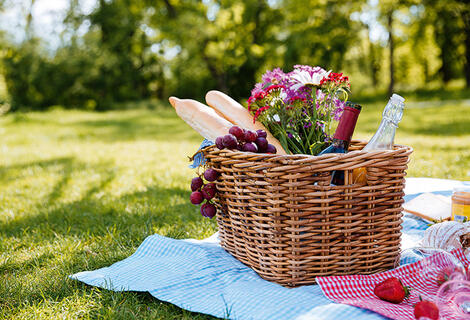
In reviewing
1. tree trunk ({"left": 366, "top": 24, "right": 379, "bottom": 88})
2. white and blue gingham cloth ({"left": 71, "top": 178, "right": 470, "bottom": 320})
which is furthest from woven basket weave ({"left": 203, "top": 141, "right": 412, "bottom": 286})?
tree trunk ({"left": 366, "top": 24, "right": 379, "bottom": 88})

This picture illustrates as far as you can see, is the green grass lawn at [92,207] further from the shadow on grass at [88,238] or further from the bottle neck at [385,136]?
the bottle neck at [385,136]

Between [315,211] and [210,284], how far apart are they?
1.88ft

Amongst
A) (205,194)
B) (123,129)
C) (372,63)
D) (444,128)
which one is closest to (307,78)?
(205,194)

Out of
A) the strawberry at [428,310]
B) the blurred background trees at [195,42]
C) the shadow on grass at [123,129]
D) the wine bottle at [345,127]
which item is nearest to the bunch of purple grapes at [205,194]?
the wine bottle at [345,127]

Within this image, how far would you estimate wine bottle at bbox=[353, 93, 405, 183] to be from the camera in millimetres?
1615

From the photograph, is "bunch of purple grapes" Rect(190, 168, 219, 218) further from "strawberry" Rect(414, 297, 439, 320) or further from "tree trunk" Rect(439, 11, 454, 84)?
"tree trunk" Rect(439, 11, 454, 84)

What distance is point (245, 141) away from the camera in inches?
68.4

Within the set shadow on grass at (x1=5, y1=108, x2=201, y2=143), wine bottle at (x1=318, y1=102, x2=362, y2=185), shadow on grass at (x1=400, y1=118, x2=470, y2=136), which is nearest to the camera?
wine bottle at (x1=318, y1=102, x2=362, y2=185)

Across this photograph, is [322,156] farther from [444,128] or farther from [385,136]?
[444,128]

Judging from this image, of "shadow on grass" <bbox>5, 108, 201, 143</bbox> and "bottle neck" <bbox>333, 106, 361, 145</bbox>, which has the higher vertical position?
"bottle neck" <bbox>333, 106, 361, 145</bbox>

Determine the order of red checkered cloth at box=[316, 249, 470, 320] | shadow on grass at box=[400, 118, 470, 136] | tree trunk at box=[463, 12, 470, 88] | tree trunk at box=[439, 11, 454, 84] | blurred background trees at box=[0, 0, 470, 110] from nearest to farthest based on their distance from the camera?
1. red checkered cloth at box=[316, 249, 470, 320]
2. shadow on grass at box=[400, 118, 470, 136]
3. blurred background trees at box=[0, 0, 470, 110]
4. tree trunk at box=[463, 12, 470, 88]
5. tree trunk at box=[439, 11, 454, 84]

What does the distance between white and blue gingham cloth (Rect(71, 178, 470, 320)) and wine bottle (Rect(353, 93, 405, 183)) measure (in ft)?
1.52

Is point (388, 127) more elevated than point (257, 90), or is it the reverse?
point (257, 90)

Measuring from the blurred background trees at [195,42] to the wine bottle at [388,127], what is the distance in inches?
549
